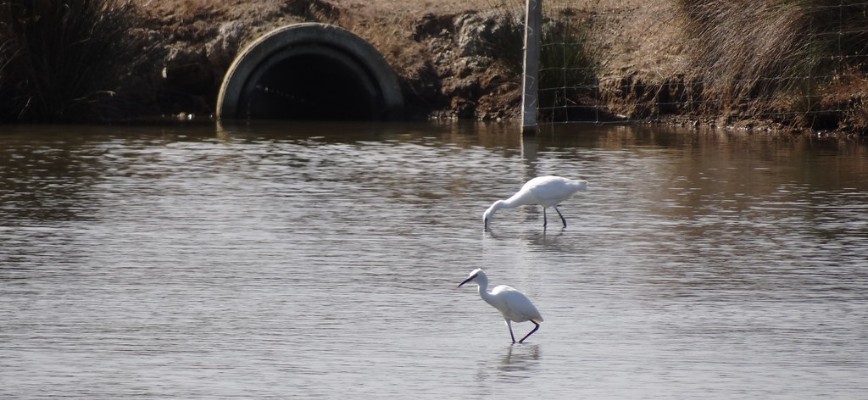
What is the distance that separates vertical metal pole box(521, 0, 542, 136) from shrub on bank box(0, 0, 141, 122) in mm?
6738

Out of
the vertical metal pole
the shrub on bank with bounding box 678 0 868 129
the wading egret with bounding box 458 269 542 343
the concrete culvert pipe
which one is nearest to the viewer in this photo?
the wading egret with bounding box 458 269 542 343

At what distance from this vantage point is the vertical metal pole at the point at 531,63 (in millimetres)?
20047

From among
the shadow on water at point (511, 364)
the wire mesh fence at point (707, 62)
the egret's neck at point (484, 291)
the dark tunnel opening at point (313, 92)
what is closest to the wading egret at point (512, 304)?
the egret's neck at point (484, 291)

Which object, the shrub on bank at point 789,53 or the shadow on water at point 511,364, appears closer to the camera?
the shadow on water at point 511,364

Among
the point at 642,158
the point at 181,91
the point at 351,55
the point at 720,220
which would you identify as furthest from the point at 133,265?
the point at 181,91

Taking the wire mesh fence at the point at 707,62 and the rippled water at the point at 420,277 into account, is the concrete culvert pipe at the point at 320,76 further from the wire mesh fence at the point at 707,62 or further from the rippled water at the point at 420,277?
the rippled water at the point at 420,277

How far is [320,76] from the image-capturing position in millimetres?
27219

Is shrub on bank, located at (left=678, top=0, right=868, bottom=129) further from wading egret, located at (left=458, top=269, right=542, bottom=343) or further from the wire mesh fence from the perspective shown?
wading egret, located at (left=458, top=269, right=542, bottom=343)

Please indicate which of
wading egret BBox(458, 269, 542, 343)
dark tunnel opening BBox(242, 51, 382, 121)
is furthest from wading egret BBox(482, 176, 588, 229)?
dark tunnel opening BBox(242, 51, 382, 121)

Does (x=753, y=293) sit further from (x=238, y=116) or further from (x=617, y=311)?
(x=238, y=116)

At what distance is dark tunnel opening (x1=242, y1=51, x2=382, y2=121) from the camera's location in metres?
25.1

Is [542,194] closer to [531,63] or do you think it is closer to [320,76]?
[531,63]

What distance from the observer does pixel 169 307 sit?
9.16 metres

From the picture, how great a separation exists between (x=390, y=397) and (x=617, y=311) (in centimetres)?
228
